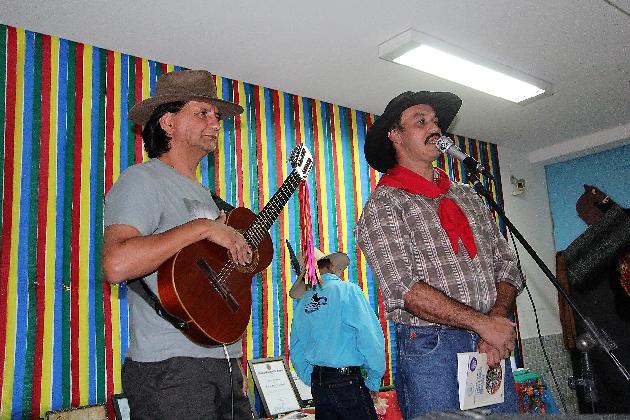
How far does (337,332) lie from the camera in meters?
3.39

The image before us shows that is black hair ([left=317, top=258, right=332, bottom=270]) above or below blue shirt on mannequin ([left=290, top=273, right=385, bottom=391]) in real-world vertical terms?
above

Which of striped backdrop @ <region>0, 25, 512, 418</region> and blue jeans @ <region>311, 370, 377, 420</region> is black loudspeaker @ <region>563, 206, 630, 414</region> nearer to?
blue jeans @ <region>311, 370, 377, 420</region>

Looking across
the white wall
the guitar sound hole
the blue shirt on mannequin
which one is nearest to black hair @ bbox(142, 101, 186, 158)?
the guitar sound hole

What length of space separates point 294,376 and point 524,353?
3129 mm

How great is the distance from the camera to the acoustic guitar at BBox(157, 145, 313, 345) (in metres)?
1.73

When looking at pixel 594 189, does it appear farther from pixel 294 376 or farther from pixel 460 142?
pixel 294 376

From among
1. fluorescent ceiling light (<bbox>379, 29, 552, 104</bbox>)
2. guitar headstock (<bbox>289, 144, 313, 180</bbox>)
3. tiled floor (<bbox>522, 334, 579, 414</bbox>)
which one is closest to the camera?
guitar headstock (<bbox>289, 144, 313, 180</bbox>)

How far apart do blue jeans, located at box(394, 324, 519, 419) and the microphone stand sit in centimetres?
34

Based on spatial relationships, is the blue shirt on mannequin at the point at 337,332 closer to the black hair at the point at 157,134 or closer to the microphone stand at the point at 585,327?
the microphone stand at the point at 585,327

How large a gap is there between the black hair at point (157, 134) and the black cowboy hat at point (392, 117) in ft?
2.93

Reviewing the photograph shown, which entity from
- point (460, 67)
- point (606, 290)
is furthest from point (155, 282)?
point (606, 290)

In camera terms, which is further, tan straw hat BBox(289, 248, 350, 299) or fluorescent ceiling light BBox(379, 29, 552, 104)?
tan straw hat BBox(289, 248, 350, 299)

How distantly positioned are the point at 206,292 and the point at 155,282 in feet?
0.59

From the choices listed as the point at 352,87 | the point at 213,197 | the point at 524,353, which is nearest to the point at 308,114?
the point at 352,87
